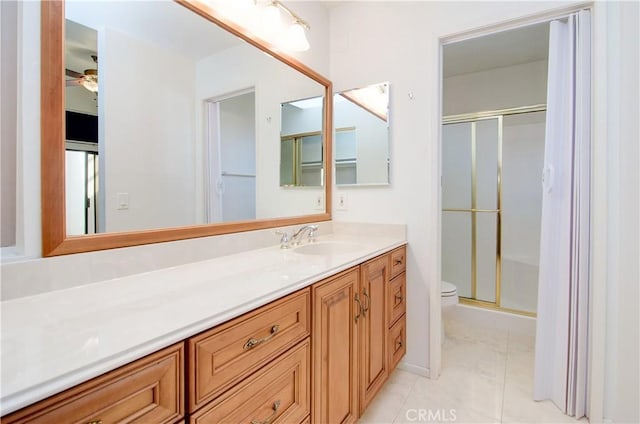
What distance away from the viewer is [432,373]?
1.81 metres

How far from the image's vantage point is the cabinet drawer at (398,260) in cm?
168

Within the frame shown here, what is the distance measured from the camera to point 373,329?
1.46 m

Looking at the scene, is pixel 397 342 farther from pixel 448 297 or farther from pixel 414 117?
pixel 414 117

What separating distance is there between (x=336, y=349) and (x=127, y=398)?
2.57ft

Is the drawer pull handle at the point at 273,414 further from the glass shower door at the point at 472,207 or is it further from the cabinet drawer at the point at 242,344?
the glass shower door at the point at 472,207

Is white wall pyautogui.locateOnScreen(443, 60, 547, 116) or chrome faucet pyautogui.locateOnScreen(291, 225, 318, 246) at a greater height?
white wall pyautogui.locateOnScreen(443, 60, 547, 116)

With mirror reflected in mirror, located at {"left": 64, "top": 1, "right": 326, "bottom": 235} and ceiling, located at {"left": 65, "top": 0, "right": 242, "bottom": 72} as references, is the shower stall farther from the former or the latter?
ceiling, located at {"left": 65, "top": 0, "right": 242, "bottom": 72}

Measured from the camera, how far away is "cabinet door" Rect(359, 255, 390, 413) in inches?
53.9

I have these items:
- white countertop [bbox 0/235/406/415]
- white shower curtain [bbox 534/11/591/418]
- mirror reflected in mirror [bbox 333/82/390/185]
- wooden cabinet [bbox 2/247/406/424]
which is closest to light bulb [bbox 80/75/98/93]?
→ white countertop [bbox 0/235/406/415]

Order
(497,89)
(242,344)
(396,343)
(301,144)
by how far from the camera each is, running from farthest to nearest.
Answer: (497,89)
(301,144)
(396,343)
(242,344)

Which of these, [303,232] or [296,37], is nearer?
[296,37]

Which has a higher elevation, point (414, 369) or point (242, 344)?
point (242, 344)

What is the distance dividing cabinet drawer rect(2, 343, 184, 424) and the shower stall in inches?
112

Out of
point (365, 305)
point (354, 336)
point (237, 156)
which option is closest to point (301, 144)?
point (237, 156)
